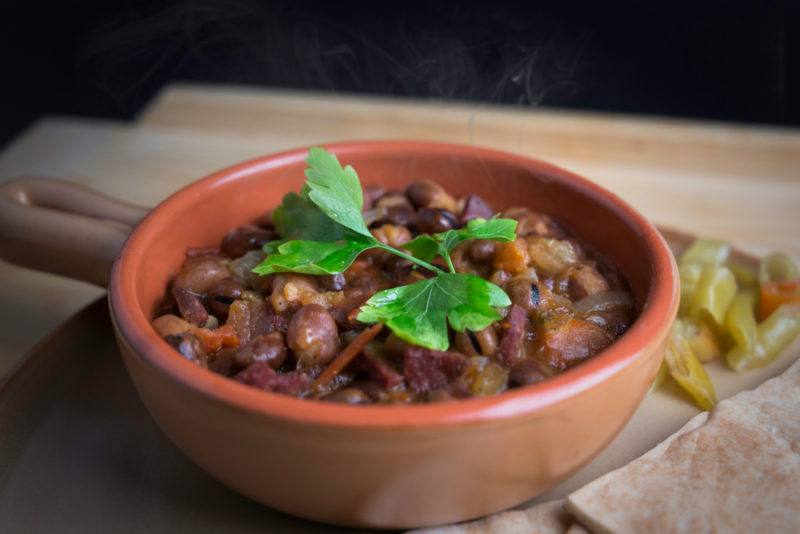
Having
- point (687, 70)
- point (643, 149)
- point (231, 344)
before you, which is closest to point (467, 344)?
point (231, 344)

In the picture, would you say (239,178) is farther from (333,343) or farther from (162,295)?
(333,343)

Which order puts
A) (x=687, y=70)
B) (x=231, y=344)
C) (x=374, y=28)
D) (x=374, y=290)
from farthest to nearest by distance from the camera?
(x=374, y=28)
(x=687, y=70)
(x=374, y=290)
(x=231, y=344)

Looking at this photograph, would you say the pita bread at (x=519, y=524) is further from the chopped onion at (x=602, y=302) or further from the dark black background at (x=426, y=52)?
the dark black background at (x=426, y=52)

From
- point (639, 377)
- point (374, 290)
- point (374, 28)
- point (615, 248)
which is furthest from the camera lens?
point (374, 28)

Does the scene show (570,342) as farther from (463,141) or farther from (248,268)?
(463,141)

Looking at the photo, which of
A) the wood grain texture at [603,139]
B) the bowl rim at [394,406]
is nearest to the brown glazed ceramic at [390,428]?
the bowl rim at [394,406]

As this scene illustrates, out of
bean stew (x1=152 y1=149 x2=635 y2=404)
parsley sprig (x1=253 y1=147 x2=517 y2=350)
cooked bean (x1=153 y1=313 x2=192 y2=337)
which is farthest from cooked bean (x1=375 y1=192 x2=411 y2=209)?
cooked bean (x1=153 y1=313 x2=192 y2=337)
